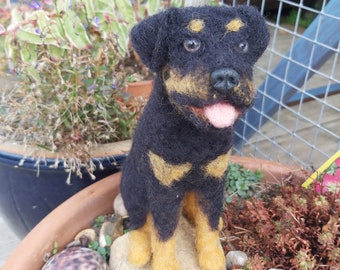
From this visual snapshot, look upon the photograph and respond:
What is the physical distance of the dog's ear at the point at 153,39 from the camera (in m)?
0.52

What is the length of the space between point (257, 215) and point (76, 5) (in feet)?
2.24

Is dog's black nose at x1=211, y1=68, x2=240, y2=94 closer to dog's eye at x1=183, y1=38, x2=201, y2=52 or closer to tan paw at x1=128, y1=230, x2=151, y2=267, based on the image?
dog's eye at x1=183, y1=38, x2=201, y2=52

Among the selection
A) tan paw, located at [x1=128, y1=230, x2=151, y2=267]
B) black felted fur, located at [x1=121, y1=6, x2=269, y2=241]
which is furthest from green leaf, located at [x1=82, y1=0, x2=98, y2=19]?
tan paw, located at [x1=128, y1=230, x2=151, y2=267]

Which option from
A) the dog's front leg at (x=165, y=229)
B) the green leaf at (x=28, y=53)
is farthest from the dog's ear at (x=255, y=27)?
the green leaf at (x=28, y=53)

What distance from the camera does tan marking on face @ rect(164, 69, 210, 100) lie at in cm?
48

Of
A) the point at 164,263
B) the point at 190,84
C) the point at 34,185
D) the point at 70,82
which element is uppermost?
the point at 190,84

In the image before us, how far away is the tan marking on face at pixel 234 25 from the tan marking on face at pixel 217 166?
20 centimetres

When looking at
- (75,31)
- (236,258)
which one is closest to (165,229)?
(236,258)

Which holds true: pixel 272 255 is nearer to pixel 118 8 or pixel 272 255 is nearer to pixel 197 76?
pixel 197 76

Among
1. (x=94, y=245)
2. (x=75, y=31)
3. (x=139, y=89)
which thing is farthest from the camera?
(x=139, y=89)

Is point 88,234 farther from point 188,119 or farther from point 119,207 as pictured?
point 188,119

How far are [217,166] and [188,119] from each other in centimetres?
11

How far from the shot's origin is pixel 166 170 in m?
0.61

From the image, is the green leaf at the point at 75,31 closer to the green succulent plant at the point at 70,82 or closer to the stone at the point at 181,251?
the green succulent plant at the point at 70,82
